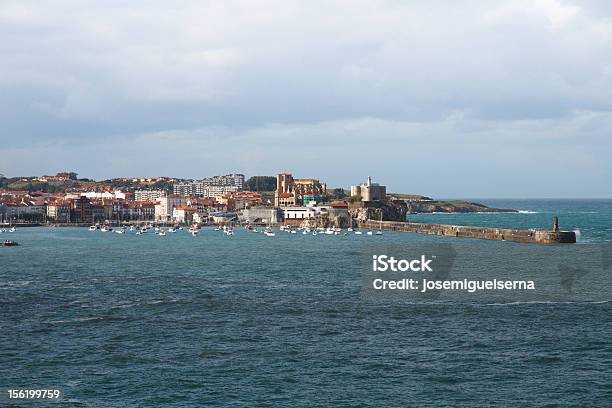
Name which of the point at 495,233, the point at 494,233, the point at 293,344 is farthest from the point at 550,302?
the point at 494,233

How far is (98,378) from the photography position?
3344 centimetres

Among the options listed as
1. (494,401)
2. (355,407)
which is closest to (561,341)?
(494,401)

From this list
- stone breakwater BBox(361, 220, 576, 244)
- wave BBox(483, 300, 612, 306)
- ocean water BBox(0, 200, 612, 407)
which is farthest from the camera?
stone breakwater BBox(361, 220, 576, 244)

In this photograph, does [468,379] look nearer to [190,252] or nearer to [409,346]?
[409,346]

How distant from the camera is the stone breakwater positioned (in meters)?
118

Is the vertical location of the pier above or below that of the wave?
above

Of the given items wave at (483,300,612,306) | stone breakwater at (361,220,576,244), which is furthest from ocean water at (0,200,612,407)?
stone breakwater at (361,220,576,244)

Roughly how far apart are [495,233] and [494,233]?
384 millimetres

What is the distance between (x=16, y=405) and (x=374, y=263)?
64.0 metres

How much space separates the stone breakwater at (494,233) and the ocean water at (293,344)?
159ft

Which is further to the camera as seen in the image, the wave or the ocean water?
the wave

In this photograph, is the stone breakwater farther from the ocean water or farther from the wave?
the wave

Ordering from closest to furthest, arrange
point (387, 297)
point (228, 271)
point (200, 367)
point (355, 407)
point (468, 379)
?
point (355, 407) < point (468, 379) < point (200, 367) < point (387, 297) < point (228, 271)

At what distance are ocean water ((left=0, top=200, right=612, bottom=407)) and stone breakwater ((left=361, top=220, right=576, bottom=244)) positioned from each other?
159 ft
